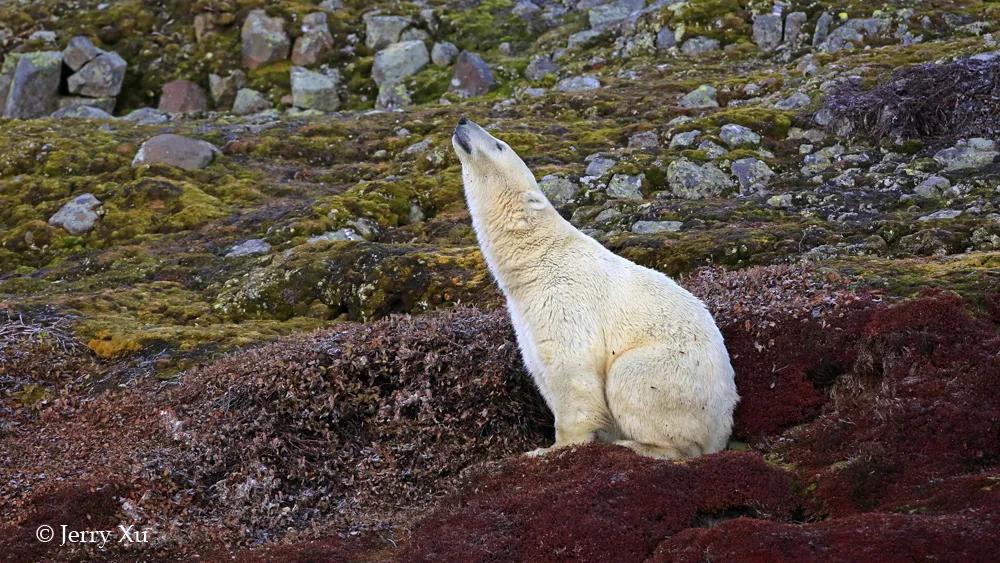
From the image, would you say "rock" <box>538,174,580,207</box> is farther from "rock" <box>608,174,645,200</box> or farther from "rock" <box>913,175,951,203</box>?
"rock" <box>913,175,951,203</box>

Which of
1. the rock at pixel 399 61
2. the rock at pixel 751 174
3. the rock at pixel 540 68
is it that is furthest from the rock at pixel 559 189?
the rock at pixel 399 61

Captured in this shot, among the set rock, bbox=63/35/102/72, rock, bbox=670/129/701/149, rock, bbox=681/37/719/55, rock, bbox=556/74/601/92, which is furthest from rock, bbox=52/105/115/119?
rock, bbox=670/129/701/149

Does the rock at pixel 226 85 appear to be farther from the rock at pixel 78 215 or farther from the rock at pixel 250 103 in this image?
the rock at pixel 78 215

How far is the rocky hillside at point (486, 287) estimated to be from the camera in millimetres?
7656

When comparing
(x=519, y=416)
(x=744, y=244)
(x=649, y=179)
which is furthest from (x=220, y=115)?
(x=519, y=416)

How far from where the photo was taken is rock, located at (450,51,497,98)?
3119 cm

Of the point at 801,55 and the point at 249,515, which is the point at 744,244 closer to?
the point at 249,515

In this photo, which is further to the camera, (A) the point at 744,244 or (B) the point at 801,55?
(B) the point at 801,55

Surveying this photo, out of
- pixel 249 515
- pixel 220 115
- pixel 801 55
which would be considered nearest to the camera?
pixel 249 515

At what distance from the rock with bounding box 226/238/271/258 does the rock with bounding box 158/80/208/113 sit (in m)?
15.5

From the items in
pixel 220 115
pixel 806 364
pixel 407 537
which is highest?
pixel 806 364

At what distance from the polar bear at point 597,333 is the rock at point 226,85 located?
2552cm

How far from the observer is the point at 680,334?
9234 millimetres

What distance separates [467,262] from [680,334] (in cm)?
663
